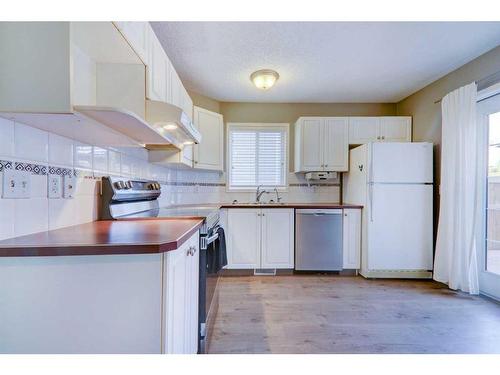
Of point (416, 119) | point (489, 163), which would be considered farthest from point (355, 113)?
point (489, 163)

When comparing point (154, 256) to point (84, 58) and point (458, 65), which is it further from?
point (458, 65)

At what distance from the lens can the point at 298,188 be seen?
3928 millimetres

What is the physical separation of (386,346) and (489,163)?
2133mm

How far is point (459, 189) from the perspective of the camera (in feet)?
8.71

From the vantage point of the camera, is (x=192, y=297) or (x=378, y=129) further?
(x=378, y=129)

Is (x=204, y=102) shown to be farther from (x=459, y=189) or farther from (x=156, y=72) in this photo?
(x=459, y=189)

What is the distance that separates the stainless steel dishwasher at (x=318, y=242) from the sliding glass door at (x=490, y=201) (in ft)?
4.60

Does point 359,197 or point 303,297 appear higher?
point 359,197

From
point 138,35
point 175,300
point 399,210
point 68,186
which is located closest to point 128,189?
point 68,186

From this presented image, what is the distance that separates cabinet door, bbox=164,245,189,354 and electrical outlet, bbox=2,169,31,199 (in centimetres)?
67

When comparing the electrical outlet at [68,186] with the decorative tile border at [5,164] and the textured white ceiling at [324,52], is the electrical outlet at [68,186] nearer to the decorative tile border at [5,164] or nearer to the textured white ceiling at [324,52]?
the decorative tile border at [5,164]

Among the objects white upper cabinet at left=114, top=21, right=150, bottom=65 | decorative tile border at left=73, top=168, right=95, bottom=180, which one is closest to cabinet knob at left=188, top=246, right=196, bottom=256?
decorative tile border at left=73, top=168, right=95, bottom=180

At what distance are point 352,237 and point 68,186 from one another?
9.98ft

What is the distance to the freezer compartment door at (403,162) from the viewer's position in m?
3.11
